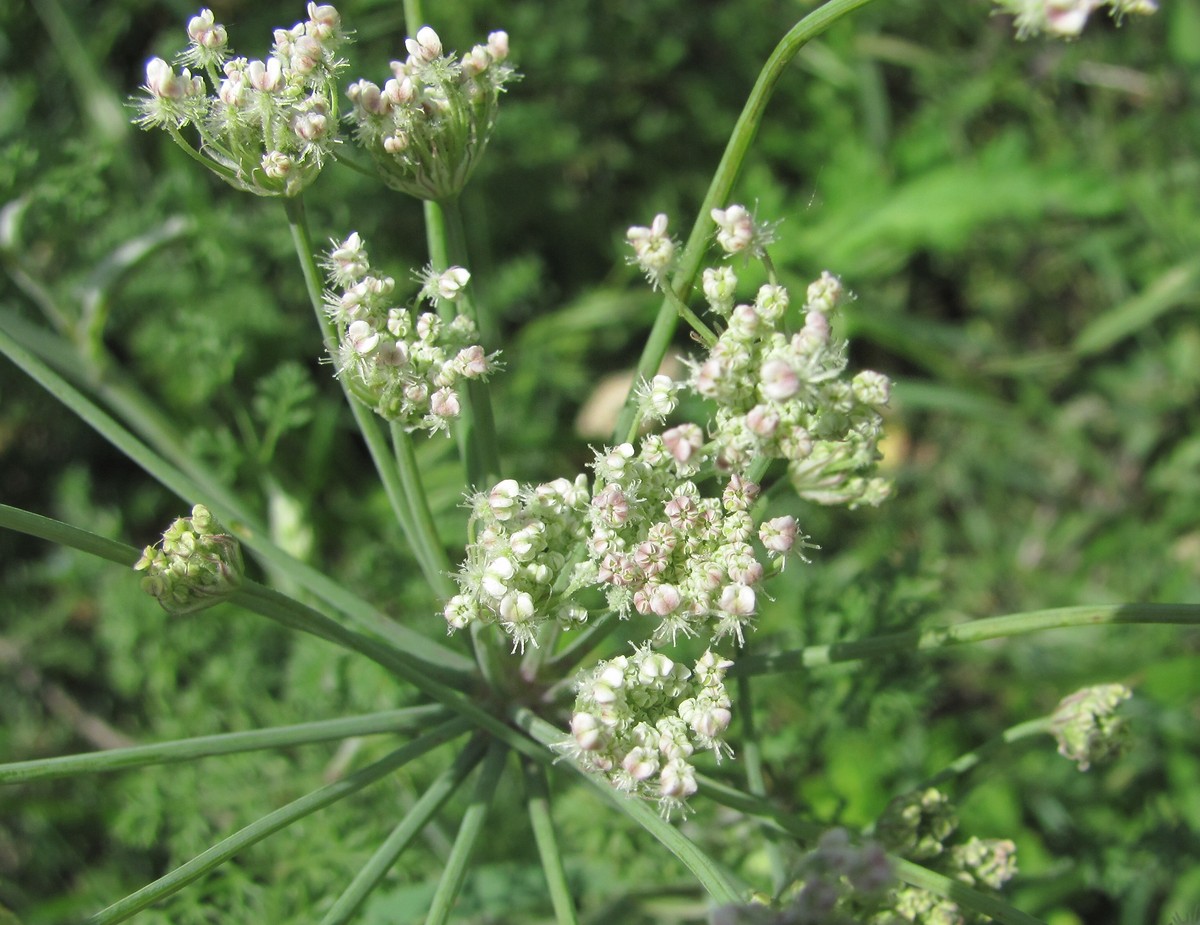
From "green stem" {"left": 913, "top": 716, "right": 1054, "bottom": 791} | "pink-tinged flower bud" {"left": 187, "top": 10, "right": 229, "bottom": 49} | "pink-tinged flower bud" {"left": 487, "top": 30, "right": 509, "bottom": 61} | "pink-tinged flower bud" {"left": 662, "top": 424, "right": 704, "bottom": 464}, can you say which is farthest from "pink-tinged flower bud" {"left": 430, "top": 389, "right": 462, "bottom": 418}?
"green stem" {"left": 913, "top": 716, "right": 1054, "bottom": 791}

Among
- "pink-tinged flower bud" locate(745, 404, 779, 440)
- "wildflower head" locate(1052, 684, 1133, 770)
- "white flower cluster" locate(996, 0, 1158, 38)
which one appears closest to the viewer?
"white flower cluster" locate(996, 0, 1158, 38)

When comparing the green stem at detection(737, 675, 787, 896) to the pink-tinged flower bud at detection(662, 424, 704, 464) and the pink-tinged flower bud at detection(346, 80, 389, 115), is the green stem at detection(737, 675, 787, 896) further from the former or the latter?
the pink-tinged flower bud at detection(346, 80, 389, 115)

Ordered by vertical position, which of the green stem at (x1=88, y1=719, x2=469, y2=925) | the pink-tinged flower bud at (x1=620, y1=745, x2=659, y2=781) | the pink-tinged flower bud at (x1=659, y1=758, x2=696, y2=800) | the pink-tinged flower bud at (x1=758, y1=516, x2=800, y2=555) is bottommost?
the pink-tinged flower bud at (x1=659, y1=758, x2=696, y2=800)

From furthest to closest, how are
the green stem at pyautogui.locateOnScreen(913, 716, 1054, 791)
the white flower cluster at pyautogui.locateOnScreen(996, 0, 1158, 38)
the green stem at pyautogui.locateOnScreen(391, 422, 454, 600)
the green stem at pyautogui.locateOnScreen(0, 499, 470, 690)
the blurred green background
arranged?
1. the blurred green background
2. the green stem at pyautogui.locateOnScreen(913, 716, 1054, 791)
3. the green stem at pyautogui.locateOnScreen(391, 422, 454, 600)
4. the green stem at pyautogui.locateOnScreen(0, 499, 470, 690)
5. the white flower cluster at pyautogui.locateOnScreen(996, 0, 1158, 38)

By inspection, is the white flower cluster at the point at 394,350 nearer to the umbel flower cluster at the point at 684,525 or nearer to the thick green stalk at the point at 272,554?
the umbel flower cluster at the point at 684,525

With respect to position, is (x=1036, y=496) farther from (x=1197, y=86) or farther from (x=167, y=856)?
(x=167, y=856)

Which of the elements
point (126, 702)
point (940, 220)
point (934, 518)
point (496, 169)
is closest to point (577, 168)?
point (496, 169)
